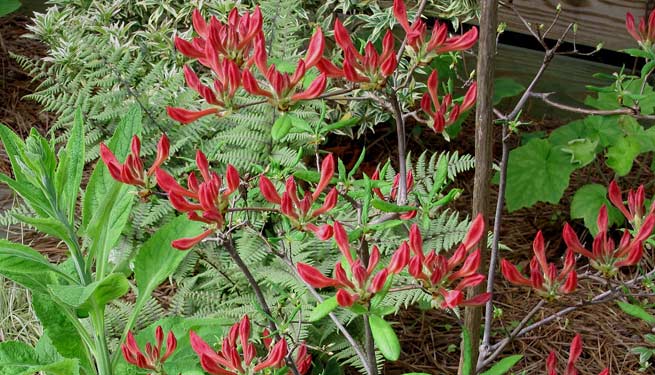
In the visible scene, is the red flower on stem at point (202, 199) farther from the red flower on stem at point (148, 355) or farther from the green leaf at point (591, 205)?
the green leaf at point (591, 205)

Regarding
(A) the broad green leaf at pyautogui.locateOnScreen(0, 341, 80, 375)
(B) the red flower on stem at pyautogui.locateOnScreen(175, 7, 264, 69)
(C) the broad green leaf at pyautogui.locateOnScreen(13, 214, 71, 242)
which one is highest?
(B) the red flower on stem at pyautogui.locateOnScreen(175, 7, 264, 69)

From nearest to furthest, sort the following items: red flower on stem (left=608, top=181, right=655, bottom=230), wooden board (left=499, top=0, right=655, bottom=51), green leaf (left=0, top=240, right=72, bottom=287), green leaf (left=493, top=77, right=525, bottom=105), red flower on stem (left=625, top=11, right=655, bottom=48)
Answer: red flower on stem (left=608, top=181, right=655, bottom=230), red flower on stem (left=625, top=11, right=655, bottom=48), green leaf (left=0, top=240, right=72, bottom=287), green leaf (left=493, top=77, right=525, bottom=105), wooden board (left=499, top=0, right=655, bottom=51)

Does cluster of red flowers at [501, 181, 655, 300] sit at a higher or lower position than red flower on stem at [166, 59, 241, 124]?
lower

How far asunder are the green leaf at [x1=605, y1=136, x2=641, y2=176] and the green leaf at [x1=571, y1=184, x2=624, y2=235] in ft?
0.37

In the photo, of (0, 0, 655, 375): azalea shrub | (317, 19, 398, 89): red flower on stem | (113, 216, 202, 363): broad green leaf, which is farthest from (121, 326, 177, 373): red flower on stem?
(317, 19, 398, 89): red flower on stem

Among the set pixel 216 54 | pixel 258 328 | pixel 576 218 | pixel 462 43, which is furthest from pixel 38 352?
pixel 576 218

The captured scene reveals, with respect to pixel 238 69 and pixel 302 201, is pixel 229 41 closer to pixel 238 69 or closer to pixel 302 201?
pixel 238 69

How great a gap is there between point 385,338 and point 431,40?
49 cm

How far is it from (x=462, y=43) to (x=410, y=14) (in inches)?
71.7

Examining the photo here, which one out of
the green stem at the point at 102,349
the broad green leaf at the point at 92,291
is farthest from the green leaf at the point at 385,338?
the green stem at the point at 102,349

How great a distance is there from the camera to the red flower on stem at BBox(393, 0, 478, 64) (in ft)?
4.45

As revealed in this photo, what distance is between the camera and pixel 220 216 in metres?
1.37

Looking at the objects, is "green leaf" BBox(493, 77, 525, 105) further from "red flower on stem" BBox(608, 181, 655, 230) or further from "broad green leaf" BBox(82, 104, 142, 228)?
"red flower on stem" BBox(608, 181, 655, 230)

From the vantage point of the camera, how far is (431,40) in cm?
137
